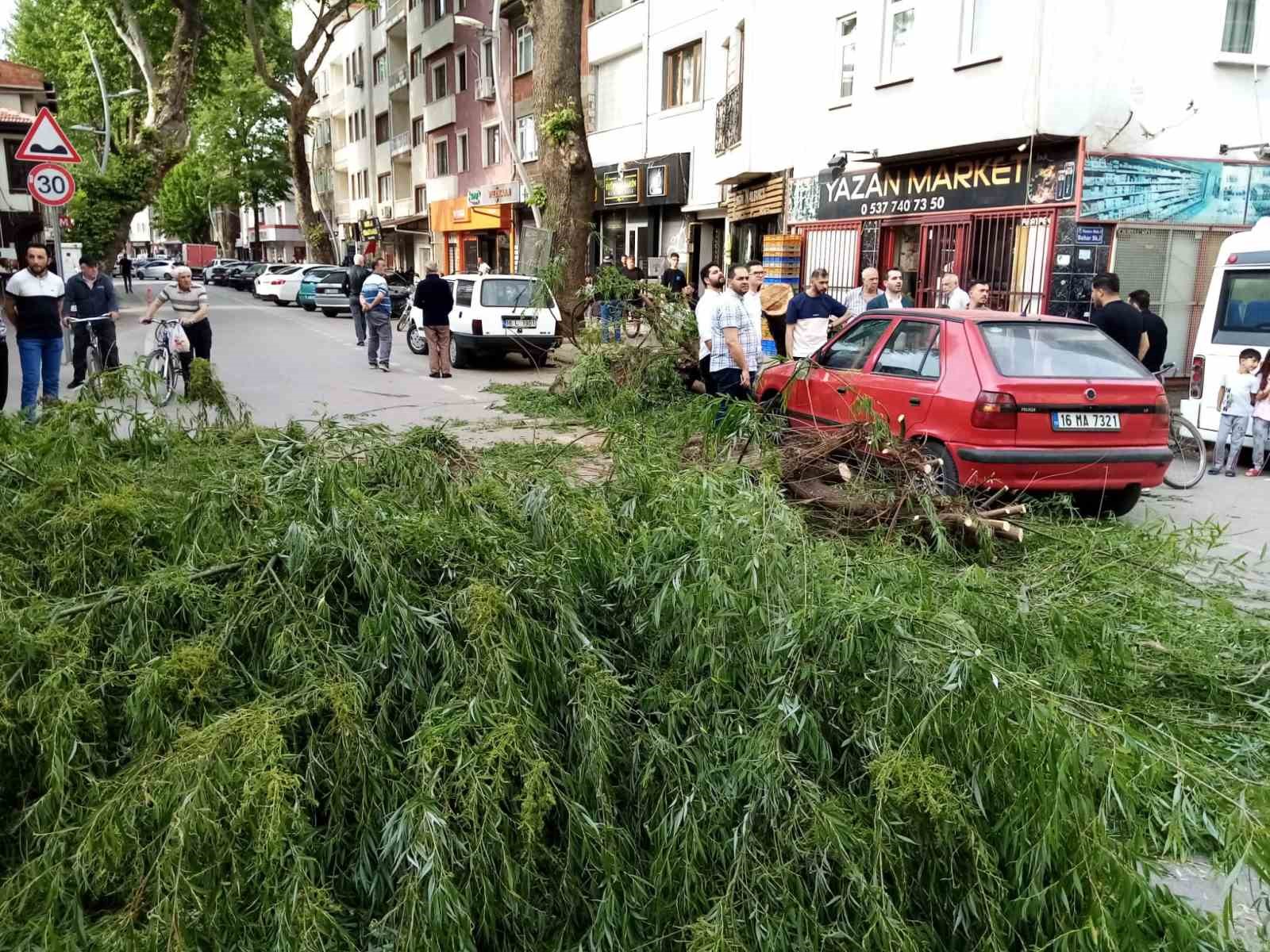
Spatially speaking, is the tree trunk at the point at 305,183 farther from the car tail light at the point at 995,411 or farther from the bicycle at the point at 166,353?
the car tail light at the point at 995,411

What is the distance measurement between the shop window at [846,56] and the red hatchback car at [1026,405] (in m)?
11.6

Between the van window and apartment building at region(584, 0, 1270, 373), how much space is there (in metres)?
3.06

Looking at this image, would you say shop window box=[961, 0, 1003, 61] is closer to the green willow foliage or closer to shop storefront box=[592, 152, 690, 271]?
shop storefront box=[592, 152, 690, 271]

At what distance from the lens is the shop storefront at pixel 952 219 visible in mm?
14039

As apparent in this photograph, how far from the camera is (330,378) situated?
52.8 ft

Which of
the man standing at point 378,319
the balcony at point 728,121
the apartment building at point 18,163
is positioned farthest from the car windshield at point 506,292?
the apartment building at point 18,163

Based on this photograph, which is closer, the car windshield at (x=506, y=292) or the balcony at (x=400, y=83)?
the car windshield at (x=506, y=292)

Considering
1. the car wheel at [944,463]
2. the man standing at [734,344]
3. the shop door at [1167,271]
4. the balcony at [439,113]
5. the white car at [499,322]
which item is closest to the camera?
the car wheel at [944,463]

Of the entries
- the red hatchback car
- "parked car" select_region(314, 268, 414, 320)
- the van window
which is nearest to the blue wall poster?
the van window

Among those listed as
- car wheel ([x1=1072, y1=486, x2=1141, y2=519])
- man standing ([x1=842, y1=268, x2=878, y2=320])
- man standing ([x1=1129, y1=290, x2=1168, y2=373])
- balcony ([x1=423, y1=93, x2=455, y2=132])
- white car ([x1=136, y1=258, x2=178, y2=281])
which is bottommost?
white car ([x1=136, y1=258, x2=178, y2=281])

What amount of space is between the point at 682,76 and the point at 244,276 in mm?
35764

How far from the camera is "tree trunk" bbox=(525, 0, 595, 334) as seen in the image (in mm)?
17438

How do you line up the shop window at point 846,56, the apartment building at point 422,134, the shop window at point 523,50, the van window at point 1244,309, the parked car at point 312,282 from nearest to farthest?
1. the van window at point 1244,309
2. the shop window at point 846,56
3. the shop window at point 523,50
4. the parked car at point 312,282
5. the apartment building at point 422,134

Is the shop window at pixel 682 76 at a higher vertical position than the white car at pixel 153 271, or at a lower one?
higher
